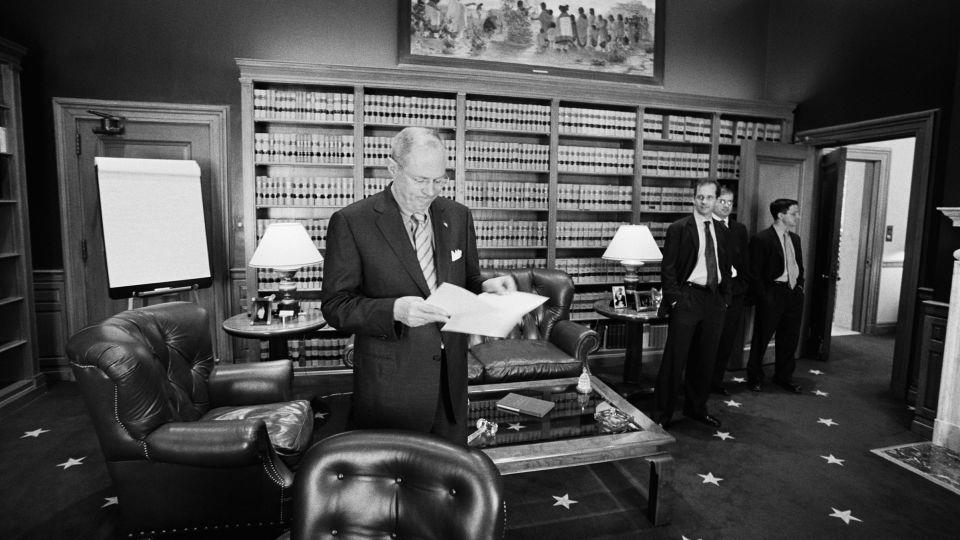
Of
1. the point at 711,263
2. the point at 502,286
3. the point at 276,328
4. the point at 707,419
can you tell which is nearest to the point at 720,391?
the point at 707,419

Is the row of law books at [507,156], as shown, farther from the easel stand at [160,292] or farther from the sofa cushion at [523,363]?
the easel stand at [160,292]

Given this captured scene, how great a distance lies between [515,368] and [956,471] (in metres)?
2.68

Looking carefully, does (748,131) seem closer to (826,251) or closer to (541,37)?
(826,251)

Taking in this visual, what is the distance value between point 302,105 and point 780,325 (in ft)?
14.9

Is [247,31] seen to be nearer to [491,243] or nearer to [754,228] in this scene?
[491,243]

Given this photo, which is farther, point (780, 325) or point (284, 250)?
point (780, 325)

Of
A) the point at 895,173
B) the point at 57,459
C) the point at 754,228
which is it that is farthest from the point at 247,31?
the point at 895,173

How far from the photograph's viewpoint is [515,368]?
12.2 ft

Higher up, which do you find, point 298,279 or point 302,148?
point 302,148

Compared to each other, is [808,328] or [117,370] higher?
[117,370]

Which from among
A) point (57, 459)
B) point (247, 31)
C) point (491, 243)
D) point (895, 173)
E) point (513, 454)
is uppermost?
point (247, 31)

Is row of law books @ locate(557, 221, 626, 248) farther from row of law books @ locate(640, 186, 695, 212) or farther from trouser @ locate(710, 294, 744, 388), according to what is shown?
trouser @ locate(710, 294, 744, 388)

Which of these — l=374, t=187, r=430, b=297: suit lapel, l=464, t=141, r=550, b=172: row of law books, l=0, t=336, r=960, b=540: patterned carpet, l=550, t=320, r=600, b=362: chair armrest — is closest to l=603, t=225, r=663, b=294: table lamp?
l=550, t=320, r=600, b=362: chair armrest

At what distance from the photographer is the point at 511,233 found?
195 inches
